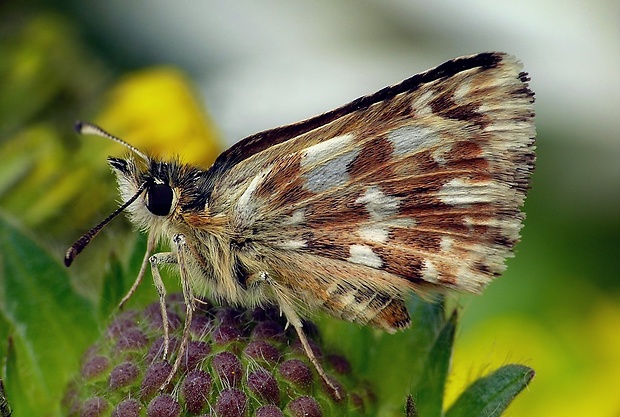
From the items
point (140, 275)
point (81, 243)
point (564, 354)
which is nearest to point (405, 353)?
point (140, 275)

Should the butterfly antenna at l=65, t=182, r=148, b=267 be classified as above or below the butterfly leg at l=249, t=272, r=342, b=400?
above

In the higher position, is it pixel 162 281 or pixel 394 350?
pixel 162 281

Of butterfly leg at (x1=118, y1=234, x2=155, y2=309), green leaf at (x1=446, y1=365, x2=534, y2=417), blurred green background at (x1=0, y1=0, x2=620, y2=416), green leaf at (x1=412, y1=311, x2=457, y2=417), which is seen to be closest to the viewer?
green leaf at (x1=446, y1=365, x2=534, y2=417)

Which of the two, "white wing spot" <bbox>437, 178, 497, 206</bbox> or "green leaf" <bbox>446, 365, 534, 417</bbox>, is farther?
"white wing spot" <bbox>437, 178, 497, 206</bbox>

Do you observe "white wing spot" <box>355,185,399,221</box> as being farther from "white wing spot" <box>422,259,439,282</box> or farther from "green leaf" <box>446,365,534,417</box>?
"green leaf" <box>446,365,534,417</box>

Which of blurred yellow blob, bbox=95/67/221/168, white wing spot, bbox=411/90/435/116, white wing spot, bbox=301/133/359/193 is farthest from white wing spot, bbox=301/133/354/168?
blurred yellow blob, bbox=95/67/221/168

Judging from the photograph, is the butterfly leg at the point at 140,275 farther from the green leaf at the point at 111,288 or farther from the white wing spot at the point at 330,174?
the white wing spot at the point at 330,174

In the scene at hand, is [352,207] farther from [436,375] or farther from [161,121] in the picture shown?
[161,121]
